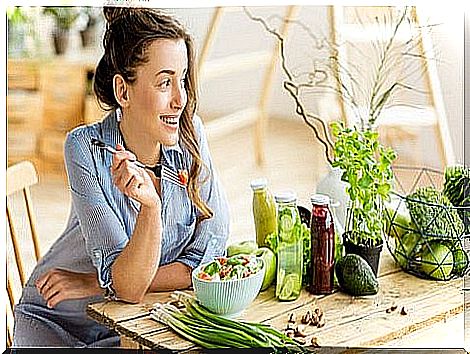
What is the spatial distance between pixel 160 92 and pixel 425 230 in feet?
1.72

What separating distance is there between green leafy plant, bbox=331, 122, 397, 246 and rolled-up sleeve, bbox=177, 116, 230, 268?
0.21 m

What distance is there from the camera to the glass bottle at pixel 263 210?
159 centimetres

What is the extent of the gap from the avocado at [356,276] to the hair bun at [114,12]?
1.87 feet

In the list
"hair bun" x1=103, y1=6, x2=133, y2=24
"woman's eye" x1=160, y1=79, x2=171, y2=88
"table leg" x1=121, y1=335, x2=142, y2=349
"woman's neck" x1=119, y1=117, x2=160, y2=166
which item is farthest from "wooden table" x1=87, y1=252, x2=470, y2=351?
"hair bun" x1=103, y1=6, x2=133, y2=24

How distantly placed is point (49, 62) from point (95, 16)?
0.38 feet

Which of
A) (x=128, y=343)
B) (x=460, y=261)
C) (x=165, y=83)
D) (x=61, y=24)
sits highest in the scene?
(x=61, y=24)

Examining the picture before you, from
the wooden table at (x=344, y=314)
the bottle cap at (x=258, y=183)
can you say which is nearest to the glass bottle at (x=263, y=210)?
the bottle cap at (x=258, y=183)

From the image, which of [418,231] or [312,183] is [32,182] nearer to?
[312,183]

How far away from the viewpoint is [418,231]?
161 cm

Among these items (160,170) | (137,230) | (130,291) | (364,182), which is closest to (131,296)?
(130,291)

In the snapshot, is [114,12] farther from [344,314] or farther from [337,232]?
[344,314]

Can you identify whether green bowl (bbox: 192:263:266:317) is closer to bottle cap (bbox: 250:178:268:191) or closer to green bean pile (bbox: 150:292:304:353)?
green bean pile (bbox: 150:292:304:353)

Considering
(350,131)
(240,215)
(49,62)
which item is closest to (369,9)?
(350,131)

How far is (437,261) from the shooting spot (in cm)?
161
